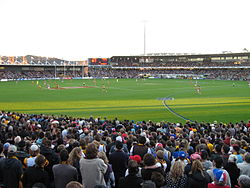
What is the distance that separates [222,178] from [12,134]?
8250 mm

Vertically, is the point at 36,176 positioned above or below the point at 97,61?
below

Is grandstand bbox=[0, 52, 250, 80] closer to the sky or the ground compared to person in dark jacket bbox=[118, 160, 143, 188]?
closer to the sky

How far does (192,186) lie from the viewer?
16.3ft

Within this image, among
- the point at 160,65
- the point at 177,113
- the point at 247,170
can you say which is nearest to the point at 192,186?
the point at 247,170

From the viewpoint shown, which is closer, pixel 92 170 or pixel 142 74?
pixel 92 170

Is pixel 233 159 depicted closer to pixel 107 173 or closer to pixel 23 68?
pixel 107 173

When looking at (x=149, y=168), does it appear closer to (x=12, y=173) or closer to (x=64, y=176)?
(x=64, y=176)

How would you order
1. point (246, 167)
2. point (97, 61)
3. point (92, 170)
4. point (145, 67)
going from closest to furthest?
point (92, 170) → point (246, 167) → point (145, 67) → point (97, 61)

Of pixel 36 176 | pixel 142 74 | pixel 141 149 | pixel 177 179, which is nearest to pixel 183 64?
pixel 142 74

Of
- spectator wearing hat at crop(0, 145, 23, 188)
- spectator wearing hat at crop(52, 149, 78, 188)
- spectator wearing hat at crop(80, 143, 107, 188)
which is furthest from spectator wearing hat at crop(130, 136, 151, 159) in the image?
spectator wearing hat at crop(0, 145, 23, 188)

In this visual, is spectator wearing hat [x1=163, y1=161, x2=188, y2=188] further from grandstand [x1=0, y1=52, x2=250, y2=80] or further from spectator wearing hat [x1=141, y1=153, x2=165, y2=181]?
grandstand [x1=0, y1=52, x2=250, y2=80]

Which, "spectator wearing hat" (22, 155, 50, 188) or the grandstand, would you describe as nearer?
"spectator wearing hat" (22, 155, 50, 188)

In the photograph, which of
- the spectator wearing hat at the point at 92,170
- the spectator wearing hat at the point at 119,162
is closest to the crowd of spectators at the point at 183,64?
the spectator wearing hat at the point at 119,162

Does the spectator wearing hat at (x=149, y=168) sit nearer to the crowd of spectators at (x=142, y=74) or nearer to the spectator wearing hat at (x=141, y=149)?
the spectator wearing hat at (x=141, y=149)
